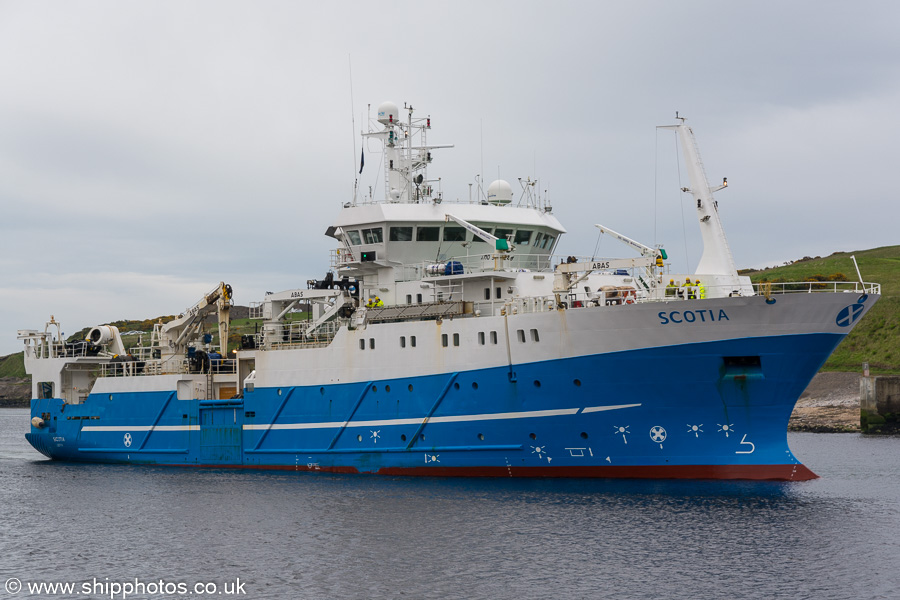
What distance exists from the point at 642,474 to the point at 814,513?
4.36m

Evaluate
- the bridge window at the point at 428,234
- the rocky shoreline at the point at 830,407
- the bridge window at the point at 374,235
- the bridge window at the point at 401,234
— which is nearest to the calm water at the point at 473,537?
the bridge window at the point at 374,235

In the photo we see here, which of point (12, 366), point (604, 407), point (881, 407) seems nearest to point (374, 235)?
point (604, 407)

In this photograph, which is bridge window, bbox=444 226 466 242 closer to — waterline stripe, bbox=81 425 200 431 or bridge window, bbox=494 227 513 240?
bridge window, bbox=494 227 513 240

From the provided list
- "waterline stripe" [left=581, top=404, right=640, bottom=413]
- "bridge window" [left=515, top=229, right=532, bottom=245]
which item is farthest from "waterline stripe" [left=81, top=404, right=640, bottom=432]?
"bridge window" [left=515, top=229, right=532, bottom=245]

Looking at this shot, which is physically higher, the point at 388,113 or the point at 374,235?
the point at 388,113

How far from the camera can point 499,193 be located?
103 feet

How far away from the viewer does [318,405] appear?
29141 millimetres

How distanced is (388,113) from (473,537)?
59.4 ft

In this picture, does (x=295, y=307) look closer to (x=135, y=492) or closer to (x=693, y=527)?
(x=135, y=492)

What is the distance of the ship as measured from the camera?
23.3m

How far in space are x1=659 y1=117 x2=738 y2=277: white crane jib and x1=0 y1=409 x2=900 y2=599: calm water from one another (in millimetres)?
6528

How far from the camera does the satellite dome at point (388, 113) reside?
3309cm

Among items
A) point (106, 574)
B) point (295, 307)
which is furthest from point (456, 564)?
point (295, 307)

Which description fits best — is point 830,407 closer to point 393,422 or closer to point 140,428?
point 393,422
